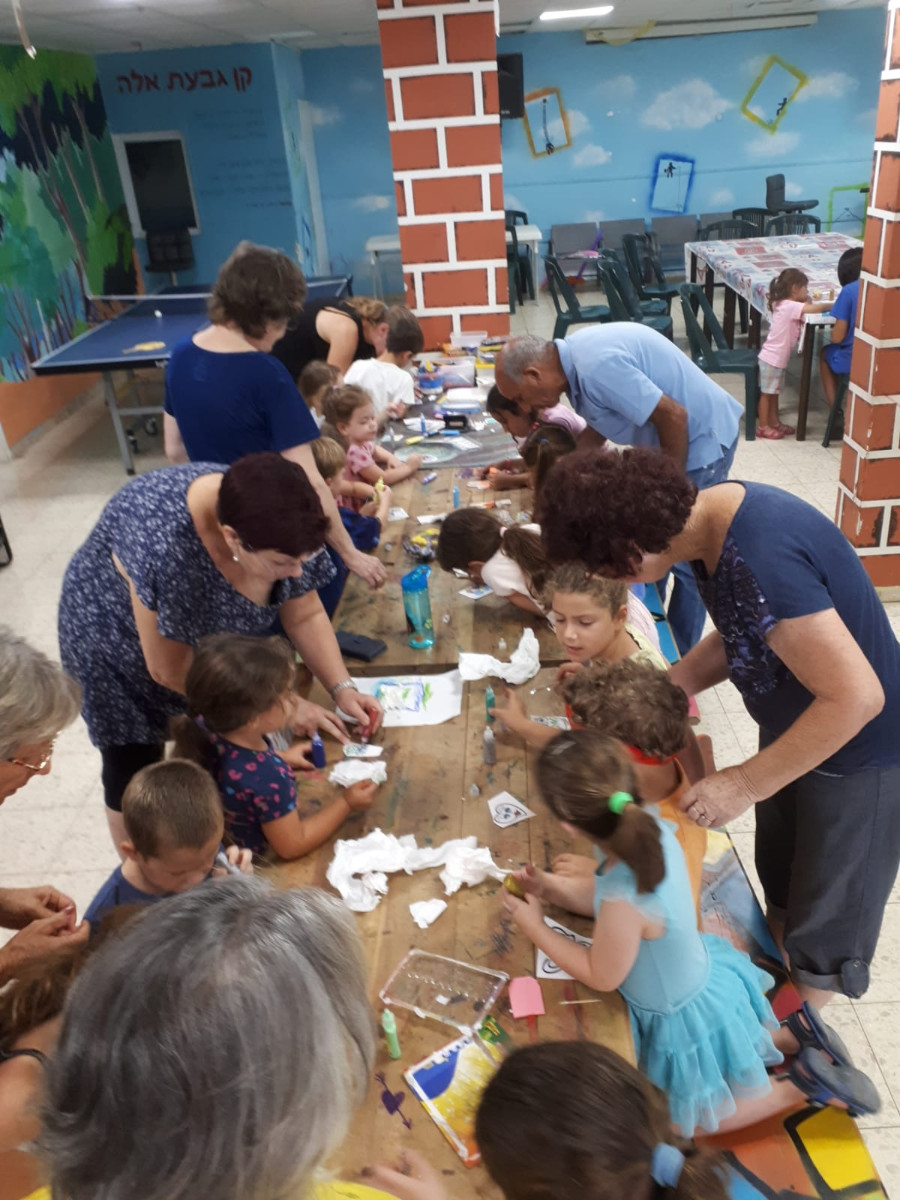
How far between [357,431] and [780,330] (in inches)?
140

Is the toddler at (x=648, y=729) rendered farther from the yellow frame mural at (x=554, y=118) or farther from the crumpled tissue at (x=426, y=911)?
the yellow frame mural at (x=554, y=118)

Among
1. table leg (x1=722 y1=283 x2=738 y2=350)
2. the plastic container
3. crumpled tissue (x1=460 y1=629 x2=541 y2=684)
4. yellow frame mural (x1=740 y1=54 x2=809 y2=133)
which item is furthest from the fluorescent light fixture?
crumpled tissue (x1=460 y1=629 x2=541 y2=684)

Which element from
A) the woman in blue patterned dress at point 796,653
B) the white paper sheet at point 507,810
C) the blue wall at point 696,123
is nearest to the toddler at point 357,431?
the white paper sheet at point 507,810

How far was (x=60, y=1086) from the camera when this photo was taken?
0.78 m

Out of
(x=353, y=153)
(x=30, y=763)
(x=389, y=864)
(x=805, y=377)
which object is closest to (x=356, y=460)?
(x=389, y=864)

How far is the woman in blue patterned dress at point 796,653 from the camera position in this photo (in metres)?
1.55

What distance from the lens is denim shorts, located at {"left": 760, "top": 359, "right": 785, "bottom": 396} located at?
622cm

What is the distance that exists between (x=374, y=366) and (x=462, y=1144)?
3.53 m

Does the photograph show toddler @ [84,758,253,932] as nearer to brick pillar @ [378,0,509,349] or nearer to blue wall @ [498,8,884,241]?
brick pillar @ [378,0,509,349]

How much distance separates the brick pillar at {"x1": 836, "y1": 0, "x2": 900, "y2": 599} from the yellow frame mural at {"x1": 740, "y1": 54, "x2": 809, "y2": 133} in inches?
344

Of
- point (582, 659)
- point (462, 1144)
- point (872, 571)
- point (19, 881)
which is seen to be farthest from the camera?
point (872, 571)

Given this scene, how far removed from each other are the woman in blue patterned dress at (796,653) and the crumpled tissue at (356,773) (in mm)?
666

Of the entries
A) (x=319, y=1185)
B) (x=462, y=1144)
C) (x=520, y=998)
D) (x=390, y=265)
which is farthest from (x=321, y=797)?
(x=390, y=265)

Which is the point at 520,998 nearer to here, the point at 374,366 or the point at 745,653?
the point at 745,653
